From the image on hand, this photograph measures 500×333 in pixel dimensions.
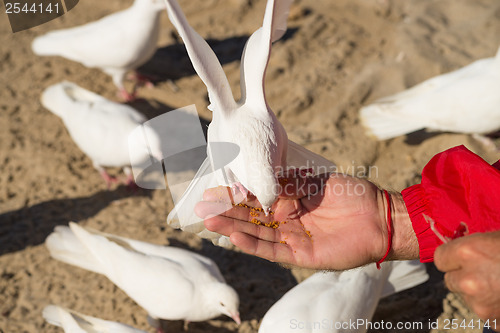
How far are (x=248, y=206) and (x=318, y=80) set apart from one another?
7.66 feet

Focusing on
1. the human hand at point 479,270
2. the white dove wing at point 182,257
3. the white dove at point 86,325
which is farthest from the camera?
the white dove wing at point 182,257

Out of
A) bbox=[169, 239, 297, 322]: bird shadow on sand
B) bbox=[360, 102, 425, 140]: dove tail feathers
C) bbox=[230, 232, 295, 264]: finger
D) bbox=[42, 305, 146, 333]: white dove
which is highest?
bbox=[230, 232, 295, 264]: finger

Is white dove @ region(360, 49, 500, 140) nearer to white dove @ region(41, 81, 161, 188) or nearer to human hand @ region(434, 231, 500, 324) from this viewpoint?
white dove @ region(41, 81, 161, 188)

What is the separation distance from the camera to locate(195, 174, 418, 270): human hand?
87.0 inches

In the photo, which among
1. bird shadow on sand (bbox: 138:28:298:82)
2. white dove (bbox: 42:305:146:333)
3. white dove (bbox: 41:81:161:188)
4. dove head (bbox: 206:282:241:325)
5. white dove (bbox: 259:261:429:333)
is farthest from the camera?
bird shadow on sand (bbox: 138:28:298:82)

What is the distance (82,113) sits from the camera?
3793 mm

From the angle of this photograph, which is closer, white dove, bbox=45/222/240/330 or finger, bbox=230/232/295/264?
finger, bbox=230/232/295/264

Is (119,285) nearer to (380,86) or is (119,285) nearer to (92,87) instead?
(92,87)

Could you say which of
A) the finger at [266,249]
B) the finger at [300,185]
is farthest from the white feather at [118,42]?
the finger at [266,249]

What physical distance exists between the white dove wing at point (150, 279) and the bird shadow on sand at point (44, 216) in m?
0.72

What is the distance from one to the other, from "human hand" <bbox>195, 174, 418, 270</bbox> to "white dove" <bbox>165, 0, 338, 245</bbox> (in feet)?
0.57

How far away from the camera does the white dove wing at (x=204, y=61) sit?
1.78m

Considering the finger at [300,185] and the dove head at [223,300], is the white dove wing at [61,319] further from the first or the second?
the finger at [300,185]

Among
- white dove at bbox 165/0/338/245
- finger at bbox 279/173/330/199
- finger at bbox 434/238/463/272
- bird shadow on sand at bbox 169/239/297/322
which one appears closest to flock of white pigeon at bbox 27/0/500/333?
white dove at bbox 165/0/338/245
